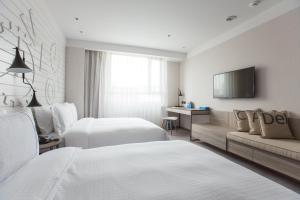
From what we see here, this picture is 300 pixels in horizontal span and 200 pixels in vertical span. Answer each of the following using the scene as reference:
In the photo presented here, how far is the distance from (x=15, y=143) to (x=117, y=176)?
2.19 ft

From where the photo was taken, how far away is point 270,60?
2.72m

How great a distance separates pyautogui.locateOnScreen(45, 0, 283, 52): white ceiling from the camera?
260cm

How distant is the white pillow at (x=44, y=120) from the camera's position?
205 cm

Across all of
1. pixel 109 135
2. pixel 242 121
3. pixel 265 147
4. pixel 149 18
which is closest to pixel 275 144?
pixel 265 147

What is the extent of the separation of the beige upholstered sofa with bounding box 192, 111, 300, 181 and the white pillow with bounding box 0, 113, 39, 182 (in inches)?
105

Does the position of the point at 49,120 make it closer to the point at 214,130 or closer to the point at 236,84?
the point at 214,130

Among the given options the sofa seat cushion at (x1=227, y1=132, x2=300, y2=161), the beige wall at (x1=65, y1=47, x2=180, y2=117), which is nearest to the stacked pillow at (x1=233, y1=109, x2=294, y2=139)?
the sofa seat cushion at (x1=227, y1=132, x2=300, y2=161)

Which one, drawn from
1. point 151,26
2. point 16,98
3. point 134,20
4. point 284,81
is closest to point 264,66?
point 284,81

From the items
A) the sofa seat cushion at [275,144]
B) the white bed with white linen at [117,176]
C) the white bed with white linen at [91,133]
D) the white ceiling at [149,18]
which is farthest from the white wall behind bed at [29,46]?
the sofa seat cushion at [275,144]

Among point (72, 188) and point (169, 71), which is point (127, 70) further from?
point (72, 188)

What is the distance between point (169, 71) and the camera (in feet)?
18.2

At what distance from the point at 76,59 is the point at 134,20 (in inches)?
82.7

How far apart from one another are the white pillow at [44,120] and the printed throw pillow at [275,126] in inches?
124

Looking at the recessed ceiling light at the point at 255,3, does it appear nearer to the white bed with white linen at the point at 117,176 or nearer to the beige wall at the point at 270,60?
the beige wall at the point at 270,60
